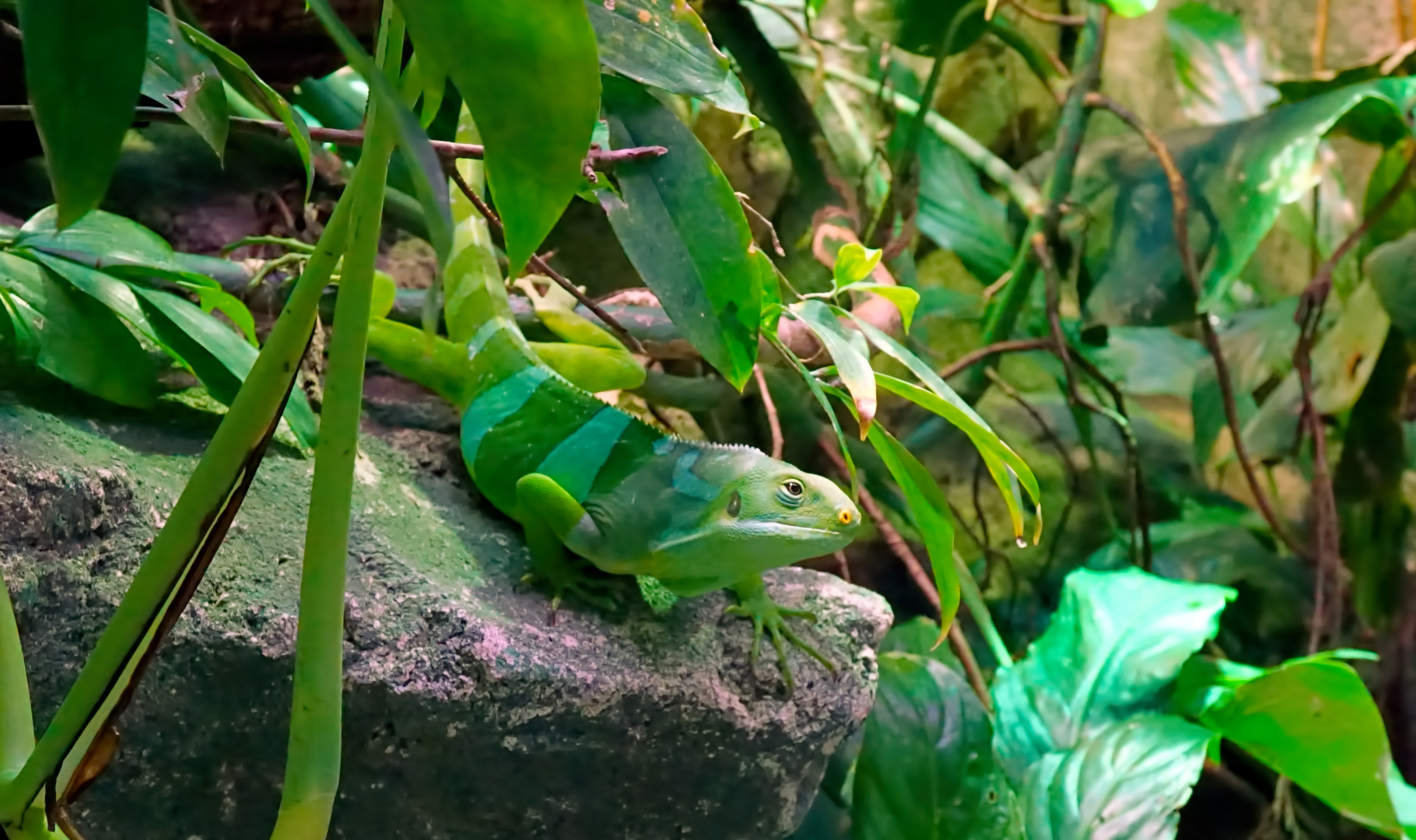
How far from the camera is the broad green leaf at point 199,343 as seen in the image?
45.7 inches

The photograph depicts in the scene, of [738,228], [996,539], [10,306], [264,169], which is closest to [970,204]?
[996,539]

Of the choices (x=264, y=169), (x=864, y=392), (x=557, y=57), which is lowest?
(x=264, y=169)

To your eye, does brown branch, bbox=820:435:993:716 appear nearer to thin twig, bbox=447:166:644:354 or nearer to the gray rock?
thin twig, bbox=447:166:644:354

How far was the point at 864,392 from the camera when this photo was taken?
920 millimetres

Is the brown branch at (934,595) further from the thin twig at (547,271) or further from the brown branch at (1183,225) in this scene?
the brown branch at (1183,225)

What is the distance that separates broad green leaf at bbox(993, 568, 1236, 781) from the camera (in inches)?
67.9

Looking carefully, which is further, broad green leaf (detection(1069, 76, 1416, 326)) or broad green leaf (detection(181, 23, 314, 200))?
broad green leaf (detection(1069, 76, 1416, 326))

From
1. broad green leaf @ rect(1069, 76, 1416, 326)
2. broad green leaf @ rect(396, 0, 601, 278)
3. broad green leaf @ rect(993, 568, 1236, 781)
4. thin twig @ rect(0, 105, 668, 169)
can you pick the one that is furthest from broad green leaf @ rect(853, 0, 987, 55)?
broad green leaf @ rect(396, 0, 601, 278)

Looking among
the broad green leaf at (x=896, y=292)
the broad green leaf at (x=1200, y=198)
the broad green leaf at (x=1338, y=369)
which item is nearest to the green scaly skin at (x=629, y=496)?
the broad green leaf at (x=896, y=292)

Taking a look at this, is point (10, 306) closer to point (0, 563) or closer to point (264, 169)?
point (0, 563)

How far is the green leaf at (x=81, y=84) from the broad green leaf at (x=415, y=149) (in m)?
0.11

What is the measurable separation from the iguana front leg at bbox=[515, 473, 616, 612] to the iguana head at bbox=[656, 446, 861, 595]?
4.3 inches

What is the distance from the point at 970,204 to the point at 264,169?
6.06 feet

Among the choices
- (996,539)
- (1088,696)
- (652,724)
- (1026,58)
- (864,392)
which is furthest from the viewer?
(996,539)
